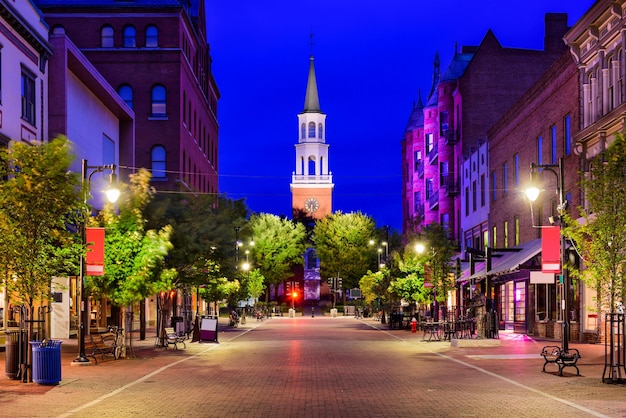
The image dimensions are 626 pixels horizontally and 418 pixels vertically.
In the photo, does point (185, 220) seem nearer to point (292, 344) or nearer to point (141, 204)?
point (292, 344)

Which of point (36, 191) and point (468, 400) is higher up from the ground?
point (36, 191)

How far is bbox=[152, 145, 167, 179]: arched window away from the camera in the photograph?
61.5m

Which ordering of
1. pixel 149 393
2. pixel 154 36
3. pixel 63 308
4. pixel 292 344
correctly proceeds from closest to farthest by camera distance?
pixel 149 393, pixel 292 344, pixel 63 308, pixel 154 36

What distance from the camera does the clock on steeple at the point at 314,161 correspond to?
134875 mm

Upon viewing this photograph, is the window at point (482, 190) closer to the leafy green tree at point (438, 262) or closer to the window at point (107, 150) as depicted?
the leafy green tree at point (438, 262)

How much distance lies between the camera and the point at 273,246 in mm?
112375

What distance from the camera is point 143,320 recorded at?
42.2 metres

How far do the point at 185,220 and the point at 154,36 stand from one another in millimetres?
23163

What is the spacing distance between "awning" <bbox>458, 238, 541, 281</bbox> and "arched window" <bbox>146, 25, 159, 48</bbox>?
2635cm

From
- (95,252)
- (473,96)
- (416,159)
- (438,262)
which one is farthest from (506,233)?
(416,159)

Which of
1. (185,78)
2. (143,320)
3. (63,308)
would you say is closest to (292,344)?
(143,320)

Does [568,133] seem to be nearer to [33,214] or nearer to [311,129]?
[33,214]

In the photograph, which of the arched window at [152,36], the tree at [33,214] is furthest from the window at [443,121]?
the tree at [33,214]

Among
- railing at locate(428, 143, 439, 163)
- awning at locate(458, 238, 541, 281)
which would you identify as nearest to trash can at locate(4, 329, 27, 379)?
awning at locate(458, 238, 541, 281)
